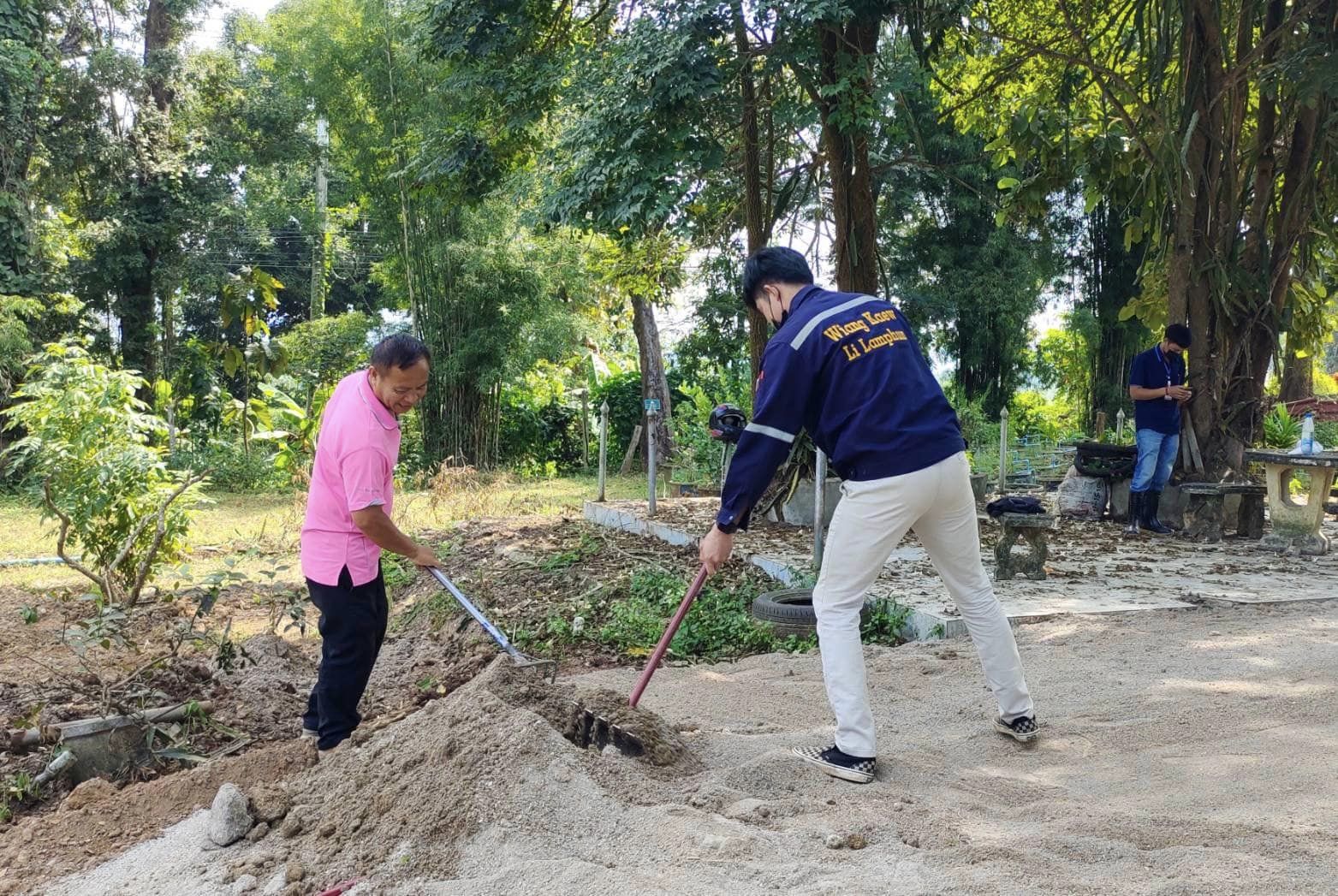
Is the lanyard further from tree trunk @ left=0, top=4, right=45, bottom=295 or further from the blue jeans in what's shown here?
tree trunk @ left=0, top=4, right=45, bottom=295

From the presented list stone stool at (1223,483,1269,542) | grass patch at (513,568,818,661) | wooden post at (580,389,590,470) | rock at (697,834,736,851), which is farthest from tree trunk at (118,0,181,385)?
rock at (697,834,736,851)

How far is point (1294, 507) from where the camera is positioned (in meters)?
7.96

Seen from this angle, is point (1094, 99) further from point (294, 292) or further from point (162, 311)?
point (294, 292)

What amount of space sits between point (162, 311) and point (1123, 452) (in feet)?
53.3

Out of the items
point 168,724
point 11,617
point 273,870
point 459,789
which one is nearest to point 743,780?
point 459,789

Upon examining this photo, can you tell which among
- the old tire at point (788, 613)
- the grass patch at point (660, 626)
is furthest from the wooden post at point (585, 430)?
the old tire at point (788, 613)

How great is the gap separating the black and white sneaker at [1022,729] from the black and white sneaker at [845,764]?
0.70 metres

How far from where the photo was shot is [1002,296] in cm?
1745

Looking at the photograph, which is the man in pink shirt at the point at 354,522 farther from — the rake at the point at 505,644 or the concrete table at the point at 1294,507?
the concrete table at the point at 1294,507

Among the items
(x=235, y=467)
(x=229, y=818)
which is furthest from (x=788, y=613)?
(x=235, y=467)

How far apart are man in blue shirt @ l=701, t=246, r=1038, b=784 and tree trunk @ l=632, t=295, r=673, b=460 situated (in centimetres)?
1458

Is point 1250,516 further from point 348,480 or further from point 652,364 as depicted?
point 652,364

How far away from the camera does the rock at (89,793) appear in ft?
10.9

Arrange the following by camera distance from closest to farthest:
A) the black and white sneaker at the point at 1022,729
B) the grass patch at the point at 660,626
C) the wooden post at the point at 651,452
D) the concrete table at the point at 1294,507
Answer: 1. the black and white sneaker at the point at 1022,729
2. the grass patch at the point at 660,626
3. the concrete table at the point at 1294,507
4. the wooden post at the point at 651,452
